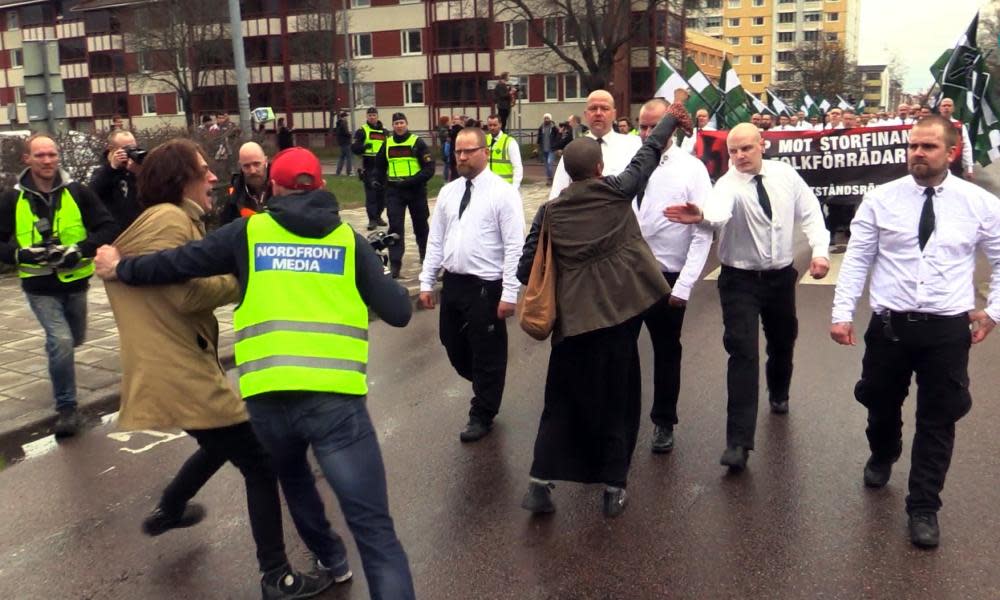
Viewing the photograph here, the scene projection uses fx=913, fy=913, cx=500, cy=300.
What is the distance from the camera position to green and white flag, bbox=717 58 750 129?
17.2 m

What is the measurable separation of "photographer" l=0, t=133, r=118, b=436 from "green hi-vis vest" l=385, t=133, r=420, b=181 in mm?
5588

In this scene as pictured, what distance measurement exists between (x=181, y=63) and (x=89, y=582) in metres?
50.3

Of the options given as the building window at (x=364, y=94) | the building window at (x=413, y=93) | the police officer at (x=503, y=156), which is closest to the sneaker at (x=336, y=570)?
the police officer at (x=503, y=156)

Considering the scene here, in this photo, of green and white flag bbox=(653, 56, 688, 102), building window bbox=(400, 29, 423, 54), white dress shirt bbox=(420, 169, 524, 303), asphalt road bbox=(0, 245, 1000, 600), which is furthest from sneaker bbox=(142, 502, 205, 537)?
building window bbox=(400, 29, 423, 54)

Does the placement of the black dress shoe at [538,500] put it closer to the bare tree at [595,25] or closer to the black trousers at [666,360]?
the black trousers at [666,360]

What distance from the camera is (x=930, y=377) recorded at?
417cm

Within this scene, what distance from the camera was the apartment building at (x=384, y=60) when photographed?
172 ft

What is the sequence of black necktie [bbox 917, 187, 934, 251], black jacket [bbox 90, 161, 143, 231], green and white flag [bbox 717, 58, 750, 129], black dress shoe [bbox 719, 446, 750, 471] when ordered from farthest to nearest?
green and white flag [bbox 717, 58, 750, 129] < black jacket [bbox 90, 161, 143, 231] < black dress shoe [bbox 719, 446, 750, 471] < black necktie [bbox 917, 187, 934, 251]

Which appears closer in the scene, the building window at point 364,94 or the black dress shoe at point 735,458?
the black dress shoe at point 735,458

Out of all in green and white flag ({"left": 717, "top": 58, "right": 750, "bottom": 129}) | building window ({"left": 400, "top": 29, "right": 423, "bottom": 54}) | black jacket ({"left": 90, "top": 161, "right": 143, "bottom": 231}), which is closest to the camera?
black jacket ({"left": 90, "top": 161, "right": 143, "bottom": 231})

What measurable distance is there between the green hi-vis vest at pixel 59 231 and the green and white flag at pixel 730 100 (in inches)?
532

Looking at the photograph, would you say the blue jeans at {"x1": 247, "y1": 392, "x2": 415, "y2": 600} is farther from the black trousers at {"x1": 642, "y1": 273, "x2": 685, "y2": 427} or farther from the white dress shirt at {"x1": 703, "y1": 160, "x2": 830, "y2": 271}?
the white dress shirt at {"x1": 703, "y1": 160, "x2": 830, "y2": 271}

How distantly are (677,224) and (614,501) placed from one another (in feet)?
5.73

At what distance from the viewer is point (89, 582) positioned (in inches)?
158
